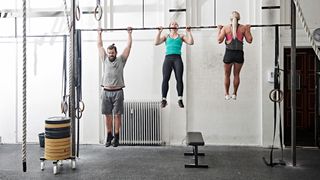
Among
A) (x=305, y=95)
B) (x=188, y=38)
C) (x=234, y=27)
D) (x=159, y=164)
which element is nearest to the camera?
(x=234, y=27)

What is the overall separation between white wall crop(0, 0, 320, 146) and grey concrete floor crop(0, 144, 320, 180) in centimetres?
48

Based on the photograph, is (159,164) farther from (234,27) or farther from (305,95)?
(305,95)

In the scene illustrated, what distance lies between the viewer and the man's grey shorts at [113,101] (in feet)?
16.6

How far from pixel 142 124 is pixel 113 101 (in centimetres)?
192

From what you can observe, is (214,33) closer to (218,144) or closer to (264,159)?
(218,144)

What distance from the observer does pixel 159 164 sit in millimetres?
5430

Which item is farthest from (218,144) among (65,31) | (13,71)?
(13,71)

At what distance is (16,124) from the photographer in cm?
730

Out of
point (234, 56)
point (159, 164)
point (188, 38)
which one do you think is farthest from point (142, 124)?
point (234, 56)

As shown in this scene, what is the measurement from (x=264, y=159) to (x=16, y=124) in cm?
529

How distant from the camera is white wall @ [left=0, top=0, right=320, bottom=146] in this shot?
682 centimetres

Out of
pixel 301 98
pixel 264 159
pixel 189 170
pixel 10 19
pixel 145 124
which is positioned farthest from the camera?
pixel 301 98

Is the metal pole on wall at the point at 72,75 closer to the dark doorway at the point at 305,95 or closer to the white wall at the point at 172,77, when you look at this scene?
the white wall at the point at 172,77

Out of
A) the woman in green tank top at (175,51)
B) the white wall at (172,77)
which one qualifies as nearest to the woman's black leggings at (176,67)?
the woman in green tank top at (175,51)
